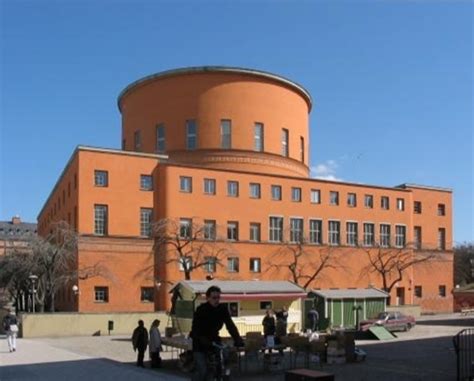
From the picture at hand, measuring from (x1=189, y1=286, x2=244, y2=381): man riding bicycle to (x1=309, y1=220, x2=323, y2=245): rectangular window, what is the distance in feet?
165

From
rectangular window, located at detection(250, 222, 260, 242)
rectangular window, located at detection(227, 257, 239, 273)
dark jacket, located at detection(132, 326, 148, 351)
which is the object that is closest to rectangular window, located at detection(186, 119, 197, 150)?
rectangular window, located at detection(250, 222, 260, 242)

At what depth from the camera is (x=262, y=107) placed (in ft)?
210

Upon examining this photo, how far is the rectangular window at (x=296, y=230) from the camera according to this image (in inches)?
2303

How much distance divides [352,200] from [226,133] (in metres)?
13.2

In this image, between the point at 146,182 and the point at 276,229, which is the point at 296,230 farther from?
the point at 146,182

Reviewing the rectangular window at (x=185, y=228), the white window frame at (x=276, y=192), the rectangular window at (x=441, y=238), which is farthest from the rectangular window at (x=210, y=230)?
the rectangular window at (x=441, y=238)

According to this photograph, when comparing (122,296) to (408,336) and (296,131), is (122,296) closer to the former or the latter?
(408,336)

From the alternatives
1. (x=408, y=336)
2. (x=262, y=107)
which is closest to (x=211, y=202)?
(x=262, y=107)

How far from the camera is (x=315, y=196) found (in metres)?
60.3

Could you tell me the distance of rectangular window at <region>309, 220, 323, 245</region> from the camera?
196ft

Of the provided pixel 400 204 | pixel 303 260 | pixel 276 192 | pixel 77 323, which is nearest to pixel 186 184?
pixel 276 192

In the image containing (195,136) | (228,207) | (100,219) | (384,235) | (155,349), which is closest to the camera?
(155,349)

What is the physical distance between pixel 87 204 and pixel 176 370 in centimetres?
2950

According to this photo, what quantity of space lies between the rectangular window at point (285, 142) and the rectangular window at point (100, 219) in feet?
70.0
